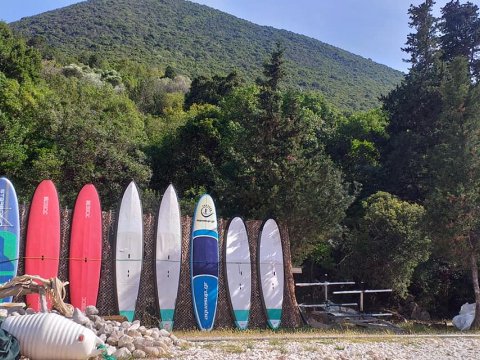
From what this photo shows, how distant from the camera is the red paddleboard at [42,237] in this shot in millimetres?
12102

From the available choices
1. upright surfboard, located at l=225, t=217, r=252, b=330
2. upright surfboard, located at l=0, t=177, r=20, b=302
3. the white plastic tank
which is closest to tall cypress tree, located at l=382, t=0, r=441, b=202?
upright surfboard, located at l=225, t=217, r=252, b=330

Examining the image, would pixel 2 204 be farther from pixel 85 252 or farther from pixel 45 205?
pixel 85 252

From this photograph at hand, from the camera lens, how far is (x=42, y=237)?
12.3 m

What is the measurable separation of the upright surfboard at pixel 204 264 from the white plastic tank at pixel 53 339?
17.9ft

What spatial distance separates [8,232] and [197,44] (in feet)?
247

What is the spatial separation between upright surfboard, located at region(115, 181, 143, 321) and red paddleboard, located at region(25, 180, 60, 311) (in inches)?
53.3

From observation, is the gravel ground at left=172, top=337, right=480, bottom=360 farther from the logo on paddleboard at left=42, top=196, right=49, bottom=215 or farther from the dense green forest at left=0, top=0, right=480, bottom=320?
the logo on paddleboard at left=42, top=196, right=49, bottom=215

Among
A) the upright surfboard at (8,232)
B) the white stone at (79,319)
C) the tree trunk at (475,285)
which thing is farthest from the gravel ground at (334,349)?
the upright surfboard at (8,232)

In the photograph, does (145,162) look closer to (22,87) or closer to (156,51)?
(22,87)

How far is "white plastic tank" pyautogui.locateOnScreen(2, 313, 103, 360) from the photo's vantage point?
25.0 ft

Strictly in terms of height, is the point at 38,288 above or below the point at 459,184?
below

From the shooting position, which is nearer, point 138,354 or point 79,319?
point 138,354

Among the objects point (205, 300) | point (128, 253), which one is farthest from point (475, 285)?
point (128, 253)

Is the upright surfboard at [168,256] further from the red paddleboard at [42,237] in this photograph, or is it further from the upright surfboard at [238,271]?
the red paddleboard at [42,237]
